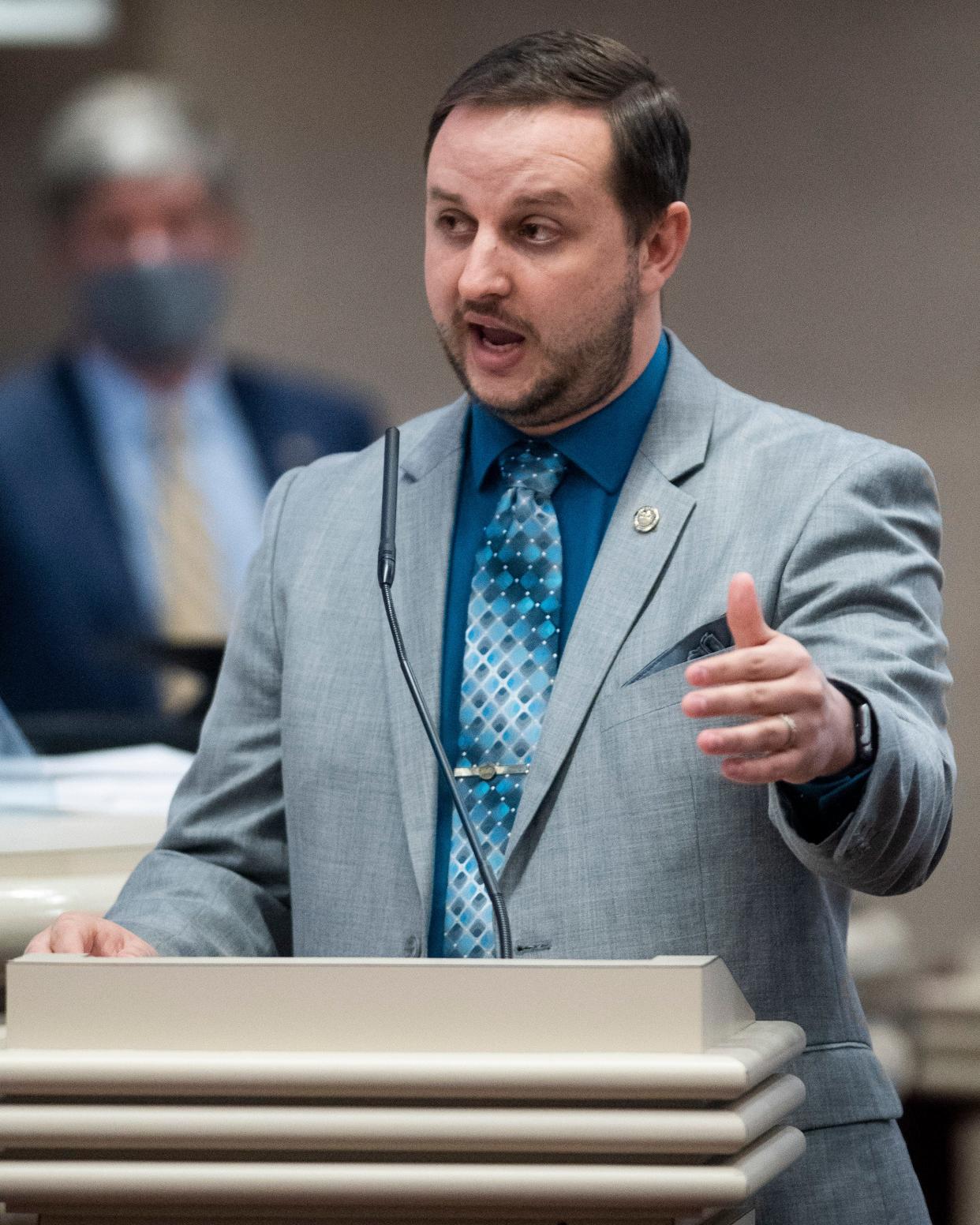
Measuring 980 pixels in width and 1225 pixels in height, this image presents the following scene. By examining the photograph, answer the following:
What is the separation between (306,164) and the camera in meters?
5.57

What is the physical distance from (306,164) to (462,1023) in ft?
16.0

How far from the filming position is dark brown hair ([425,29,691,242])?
1.44 meters

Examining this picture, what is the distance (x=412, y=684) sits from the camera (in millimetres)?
1265

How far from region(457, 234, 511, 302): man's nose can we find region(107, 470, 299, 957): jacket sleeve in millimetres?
315

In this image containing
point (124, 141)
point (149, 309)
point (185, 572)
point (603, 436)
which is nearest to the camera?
point (603, 436)

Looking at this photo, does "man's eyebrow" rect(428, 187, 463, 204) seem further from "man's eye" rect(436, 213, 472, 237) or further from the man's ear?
the man's ear

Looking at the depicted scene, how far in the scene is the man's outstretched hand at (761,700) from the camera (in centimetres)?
99

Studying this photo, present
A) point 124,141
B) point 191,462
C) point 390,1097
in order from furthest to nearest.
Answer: point 124,141 < point 191,462 < point 390,1097

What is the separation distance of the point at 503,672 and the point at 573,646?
0.07 m

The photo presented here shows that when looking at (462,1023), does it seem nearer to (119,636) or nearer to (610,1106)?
(610,1106)

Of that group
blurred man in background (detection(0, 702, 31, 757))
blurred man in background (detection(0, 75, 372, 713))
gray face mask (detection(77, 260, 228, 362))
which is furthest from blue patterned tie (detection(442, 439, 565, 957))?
gray face mask (detection(77, 260, 228, 362))

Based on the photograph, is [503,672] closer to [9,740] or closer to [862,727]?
[862,727]

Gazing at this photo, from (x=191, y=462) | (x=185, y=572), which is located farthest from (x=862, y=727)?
(x=191, y=462)

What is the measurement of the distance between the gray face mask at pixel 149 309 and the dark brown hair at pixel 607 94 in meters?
3.74
